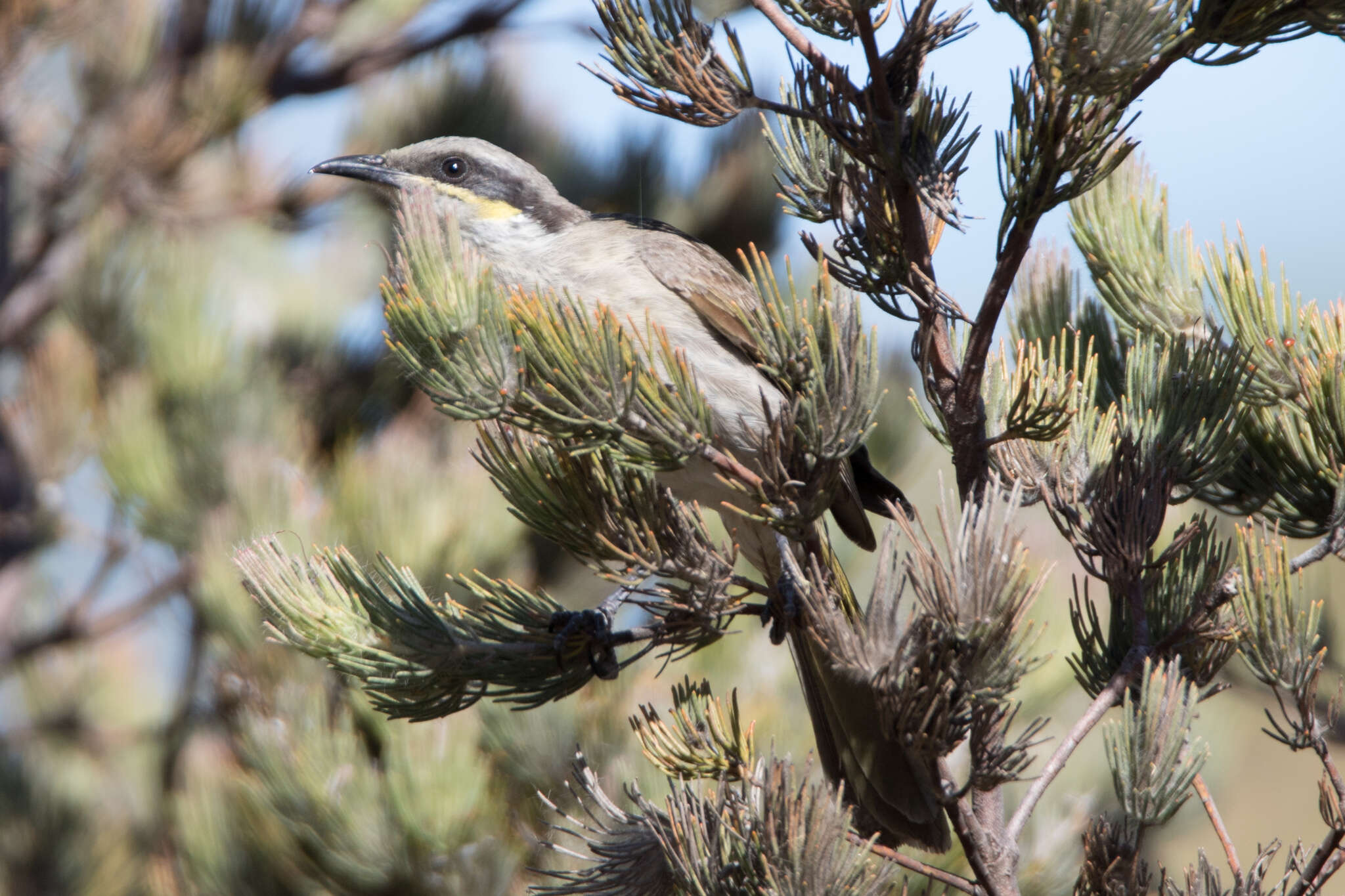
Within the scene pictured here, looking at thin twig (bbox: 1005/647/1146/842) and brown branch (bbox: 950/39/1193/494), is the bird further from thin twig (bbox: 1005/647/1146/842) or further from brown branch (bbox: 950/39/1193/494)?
brown branch (bbox: 950/39/1193/494)

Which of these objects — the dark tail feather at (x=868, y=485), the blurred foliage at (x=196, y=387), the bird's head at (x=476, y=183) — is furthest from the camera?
the blurred foliage at (x=196, y=387)

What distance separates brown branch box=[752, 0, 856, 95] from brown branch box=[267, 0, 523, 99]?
3.91m

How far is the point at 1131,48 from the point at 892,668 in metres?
0.71

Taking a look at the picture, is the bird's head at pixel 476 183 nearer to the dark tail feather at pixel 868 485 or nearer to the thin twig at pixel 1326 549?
the dark tail feather at pixel 868 485

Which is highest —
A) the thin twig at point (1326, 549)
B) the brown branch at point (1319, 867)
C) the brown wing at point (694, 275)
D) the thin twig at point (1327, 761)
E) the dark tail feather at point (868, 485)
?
the thin twig at point (1326, 549)

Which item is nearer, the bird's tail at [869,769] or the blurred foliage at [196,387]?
the bird's tail at [869,769]

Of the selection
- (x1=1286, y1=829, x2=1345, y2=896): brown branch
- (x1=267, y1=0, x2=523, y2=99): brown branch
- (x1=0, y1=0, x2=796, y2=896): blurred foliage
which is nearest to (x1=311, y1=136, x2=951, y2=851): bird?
(x1=1286, y1=829, x2=1345, y2=896): brown branch

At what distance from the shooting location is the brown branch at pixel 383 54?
201 inches

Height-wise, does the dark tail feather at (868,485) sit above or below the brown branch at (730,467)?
below

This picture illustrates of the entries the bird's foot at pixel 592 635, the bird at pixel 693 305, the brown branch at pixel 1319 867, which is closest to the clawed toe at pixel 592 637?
the bird's foot at pixel 592 635

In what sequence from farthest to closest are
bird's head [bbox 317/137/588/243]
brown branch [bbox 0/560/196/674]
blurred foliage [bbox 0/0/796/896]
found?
brown branch [bbox 0/560/196/674]
blurred foliage [bbox 0/0/796/896]
bird's head [bbox 317/137/588/243]

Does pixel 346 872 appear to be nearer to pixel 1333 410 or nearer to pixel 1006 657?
pixel 1006 657

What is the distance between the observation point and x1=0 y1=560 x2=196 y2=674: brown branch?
475 centimetres

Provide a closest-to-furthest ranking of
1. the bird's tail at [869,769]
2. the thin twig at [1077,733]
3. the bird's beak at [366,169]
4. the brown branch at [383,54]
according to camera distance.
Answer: the thin twig at [1077,733]
the bird's tail at [869,769]
the bird's beak at [366,169]
the brown branch at [383,54]
